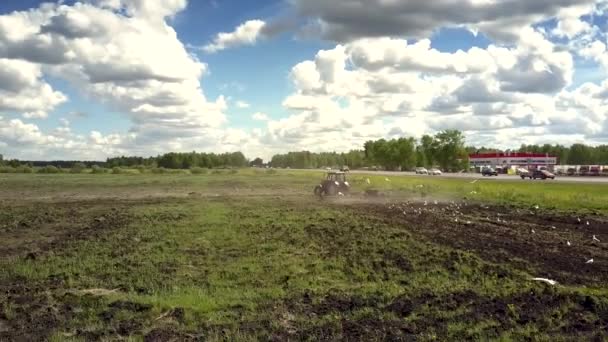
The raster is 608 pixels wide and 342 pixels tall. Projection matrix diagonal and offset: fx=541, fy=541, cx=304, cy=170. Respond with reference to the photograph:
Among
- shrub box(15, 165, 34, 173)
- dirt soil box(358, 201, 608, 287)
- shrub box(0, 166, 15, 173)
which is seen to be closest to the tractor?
Result: dirt soil box(358, 201, 608, 287)

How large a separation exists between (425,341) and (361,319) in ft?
4.83

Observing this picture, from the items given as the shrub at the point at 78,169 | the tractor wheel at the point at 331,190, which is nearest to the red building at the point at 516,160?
the tractor wheel at the point at 331,190

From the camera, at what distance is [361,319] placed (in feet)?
32.0

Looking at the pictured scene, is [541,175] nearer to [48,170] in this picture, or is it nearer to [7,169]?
[48,170]

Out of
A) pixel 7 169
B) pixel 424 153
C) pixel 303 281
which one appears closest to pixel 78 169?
pixel 7 169

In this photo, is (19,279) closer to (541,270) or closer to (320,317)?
(320,317)

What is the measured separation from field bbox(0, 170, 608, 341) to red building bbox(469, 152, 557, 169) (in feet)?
440

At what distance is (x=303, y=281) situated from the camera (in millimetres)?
12812

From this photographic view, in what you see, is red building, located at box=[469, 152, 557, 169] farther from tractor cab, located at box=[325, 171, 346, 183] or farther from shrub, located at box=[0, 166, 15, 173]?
shrub, located at box=[0, 166, 15, 173]

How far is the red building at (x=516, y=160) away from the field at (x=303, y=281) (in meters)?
134

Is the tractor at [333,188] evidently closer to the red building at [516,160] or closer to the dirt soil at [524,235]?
the dirt soil at [524,235]

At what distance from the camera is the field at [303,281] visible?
934 centimetres

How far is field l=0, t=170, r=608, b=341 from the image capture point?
30.6ft

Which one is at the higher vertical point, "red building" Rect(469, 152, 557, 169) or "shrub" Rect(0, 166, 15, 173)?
"red building" Rect(469, 152, 557, 169)
